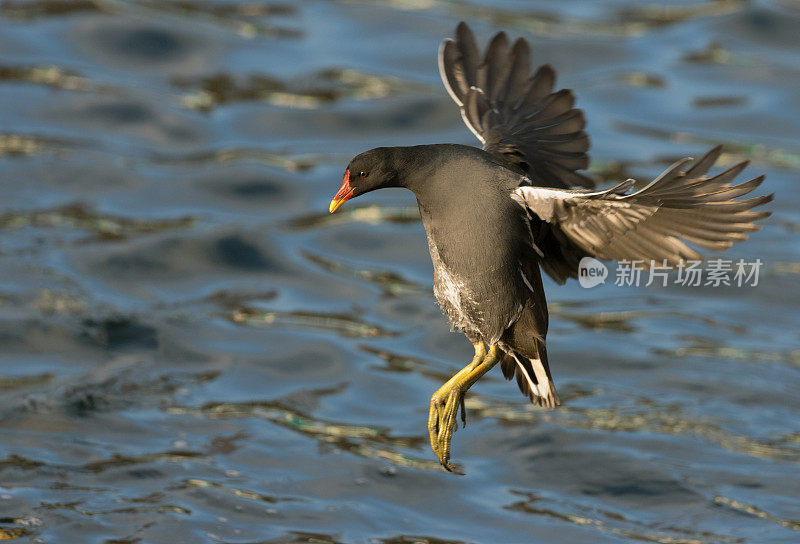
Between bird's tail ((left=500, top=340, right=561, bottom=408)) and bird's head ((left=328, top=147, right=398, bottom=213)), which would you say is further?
bird's tail ((left=500, top=340, right=561, bottom=408))

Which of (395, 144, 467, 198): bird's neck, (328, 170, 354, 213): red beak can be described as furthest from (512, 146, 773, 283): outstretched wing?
(328, 170, 354, 213): red beak

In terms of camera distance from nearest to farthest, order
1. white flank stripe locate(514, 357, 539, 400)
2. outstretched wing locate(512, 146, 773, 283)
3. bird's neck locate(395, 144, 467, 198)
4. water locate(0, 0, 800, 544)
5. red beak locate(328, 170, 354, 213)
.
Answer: outstretched wing locate(512, 146, 773, 283) < bird's neck locate(395, 144, 467, 198) < red beak locate(328, 170, 354, 213) < white flank stripe locate(514, 357, 539, 400) < water locate(0, 0, 800, 544)

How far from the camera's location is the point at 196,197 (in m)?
13.3

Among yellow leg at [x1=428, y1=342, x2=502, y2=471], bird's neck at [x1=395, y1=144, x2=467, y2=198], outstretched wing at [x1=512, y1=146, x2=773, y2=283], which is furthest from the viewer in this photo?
yellow leg at [x1=428, y1=342, x2=502, y2=471]

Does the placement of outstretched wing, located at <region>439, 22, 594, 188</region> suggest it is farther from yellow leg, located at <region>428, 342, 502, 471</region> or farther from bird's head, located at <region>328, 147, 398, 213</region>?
yellow leg, located at <region>428, 342, 502, 471</region>

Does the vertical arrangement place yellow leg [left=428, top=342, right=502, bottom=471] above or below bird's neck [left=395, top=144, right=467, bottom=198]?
below

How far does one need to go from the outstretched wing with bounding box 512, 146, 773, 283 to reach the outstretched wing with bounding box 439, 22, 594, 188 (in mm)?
810

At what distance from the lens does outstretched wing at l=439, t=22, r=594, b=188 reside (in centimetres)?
664

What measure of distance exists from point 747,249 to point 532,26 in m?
5.30

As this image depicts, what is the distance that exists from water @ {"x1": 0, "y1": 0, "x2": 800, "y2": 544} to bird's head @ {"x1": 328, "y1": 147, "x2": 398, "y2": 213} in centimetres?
308

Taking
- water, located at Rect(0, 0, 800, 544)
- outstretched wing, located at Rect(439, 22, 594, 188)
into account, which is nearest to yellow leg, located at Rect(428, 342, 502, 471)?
outstretched wing, located at Rect(439, 22, 594, 188)

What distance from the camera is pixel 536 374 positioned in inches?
257

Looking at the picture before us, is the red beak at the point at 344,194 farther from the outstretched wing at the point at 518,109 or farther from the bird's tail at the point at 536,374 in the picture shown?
the bird's tail at the point at 536,374

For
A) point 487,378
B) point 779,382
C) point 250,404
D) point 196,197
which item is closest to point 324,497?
point 250,404
